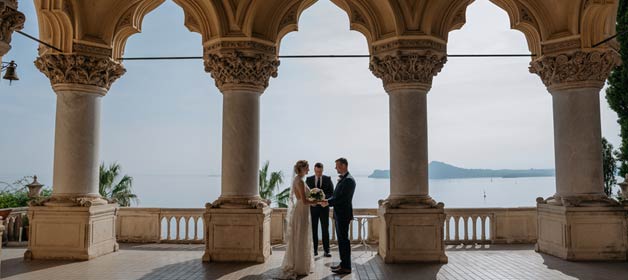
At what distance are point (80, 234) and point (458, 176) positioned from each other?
157 meters

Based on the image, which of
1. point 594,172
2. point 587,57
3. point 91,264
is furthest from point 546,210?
point 91,264

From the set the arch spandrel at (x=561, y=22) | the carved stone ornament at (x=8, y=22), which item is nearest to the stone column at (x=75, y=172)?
the carved stone ornament at (x=8, y=22)

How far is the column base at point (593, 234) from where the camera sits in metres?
8.61

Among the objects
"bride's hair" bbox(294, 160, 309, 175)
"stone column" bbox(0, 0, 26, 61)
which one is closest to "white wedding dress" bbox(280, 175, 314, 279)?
"bride's hair" bbox(294, 160, 309, 175)

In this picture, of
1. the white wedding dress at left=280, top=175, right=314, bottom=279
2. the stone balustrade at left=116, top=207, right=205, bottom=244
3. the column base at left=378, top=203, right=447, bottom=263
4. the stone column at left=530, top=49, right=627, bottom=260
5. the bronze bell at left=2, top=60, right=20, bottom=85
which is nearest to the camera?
the white wedding dress at left=280, top=175, right=314, bottom=279

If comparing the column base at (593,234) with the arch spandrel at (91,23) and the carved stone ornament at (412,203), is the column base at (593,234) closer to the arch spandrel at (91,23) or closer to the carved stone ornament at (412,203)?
the carved stone ornament at (412,203)

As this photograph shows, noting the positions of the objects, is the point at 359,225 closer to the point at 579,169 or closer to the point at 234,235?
the point at 234,235

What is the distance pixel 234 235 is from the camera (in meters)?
8.60

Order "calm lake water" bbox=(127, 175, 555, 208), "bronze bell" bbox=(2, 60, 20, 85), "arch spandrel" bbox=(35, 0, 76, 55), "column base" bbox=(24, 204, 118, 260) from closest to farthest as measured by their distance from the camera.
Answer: "column base" bbox=(24, 204, 118, 260) → "arch spandrel" bbox=(35, 0, 76, 55) → "bronze bell" bbox=(2, 60, 20, 85) → "calm lake water" bbox=(127, 175, 555, 208)

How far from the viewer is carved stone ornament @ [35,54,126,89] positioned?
920cm

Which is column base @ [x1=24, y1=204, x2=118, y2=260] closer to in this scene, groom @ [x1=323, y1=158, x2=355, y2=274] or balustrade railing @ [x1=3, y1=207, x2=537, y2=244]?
balustrade railing @ [x1=3, y1=207, x2=537, y2=244]

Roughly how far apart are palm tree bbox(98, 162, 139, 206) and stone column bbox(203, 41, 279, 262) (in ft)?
27.4

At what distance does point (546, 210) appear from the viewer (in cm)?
934

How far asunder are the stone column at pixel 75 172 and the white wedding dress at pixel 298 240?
3.88 metres
